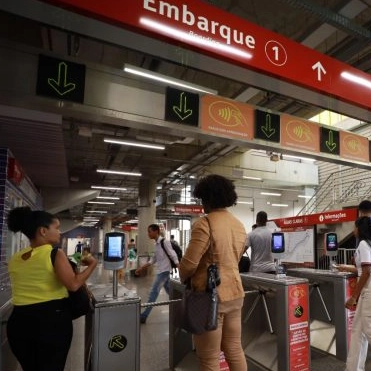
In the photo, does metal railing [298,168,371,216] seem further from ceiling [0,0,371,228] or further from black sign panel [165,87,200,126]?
black sign panel [165,87,200,126]

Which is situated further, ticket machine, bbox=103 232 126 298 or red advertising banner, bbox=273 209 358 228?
red advertising banner, bbox=273 209 358 228

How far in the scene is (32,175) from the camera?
7.00m

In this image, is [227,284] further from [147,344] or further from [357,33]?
[357,33]

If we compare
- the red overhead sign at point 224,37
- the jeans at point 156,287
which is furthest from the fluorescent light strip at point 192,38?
the jeans at point 156,287

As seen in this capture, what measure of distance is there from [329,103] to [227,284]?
3.11 metres

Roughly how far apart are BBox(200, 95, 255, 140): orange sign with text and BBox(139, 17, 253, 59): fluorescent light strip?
1.07 m

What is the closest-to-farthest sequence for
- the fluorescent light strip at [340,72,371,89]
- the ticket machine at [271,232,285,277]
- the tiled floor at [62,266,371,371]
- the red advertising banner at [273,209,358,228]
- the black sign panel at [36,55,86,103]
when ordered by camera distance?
1. the black sign panel at [36,55,86,103]
2. the tiled floor at [62,266,371,371]
3. the fluorescent light strip at [340,72,371,89]
4. the ticket machine at [271,232,285,277]
5. the red advertising banner at [273,209,358,228]

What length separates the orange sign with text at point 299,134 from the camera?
458 centimetres

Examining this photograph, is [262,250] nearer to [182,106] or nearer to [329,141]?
[182,106]

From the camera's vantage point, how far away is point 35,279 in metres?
1.78

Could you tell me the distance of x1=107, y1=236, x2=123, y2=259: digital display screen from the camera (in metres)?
2.24

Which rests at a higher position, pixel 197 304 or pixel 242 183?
pixel 242 183

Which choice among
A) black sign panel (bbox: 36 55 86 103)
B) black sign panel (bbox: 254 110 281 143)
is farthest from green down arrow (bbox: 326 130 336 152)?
black sign panel (bbox: 36 55 86 103)

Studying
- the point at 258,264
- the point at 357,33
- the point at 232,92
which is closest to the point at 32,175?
the point at 232,92
